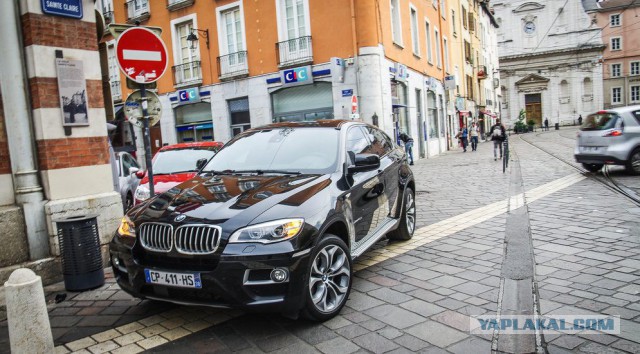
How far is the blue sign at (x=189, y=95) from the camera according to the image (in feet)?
73.8

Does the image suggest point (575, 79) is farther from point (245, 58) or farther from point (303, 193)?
point (303, 193)

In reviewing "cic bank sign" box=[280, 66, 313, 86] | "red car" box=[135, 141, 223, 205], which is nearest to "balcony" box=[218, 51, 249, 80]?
"cic bank sign" box=[280, 66, 313, 86]

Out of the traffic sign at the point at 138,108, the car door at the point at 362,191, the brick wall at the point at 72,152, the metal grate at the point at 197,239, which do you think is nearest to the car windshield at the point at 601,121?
the car door at the point at 362,191

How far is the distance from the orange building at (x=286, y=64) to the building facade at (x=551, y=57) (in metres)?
45.2

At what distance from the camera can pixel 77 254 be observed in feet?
16.5

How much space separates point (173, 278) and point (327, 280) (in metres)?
1.20

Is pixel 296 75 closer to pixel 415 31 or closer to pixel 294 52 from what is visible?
pixel 294 52

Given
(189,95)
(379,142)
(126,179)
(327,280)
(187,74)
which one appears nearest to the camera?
(327,280)

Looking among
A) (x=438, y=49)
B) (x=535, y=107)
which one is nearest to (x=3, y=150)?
(x=438, y=49)

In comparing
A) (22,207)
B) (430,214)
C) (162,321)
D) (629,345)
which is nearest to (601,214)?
(430,214)

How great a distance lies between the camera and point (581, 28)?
63.8 meters

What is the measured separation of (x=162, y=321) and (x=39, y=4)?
161 inches

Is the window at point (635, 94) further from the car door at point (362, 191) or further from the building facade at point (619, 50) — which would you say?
the car door at point (362, 191)

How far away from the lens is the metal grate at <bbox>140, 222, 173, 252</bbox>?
3.62 meters
